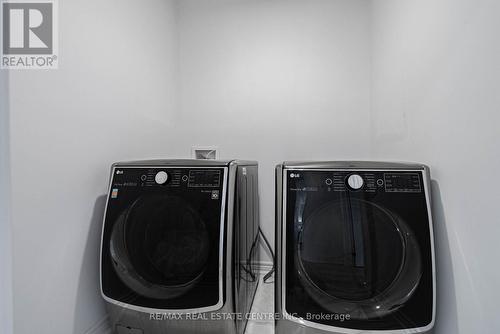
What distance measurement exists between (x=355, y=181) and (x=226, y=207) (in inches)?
19.4

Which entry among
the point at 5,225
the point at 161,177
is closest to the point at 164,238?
the point at 161,177

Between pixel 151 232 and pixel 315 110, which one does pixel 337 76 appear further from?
pixel 151 232

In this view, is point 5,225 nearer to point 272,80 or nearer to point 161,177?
point 161,177

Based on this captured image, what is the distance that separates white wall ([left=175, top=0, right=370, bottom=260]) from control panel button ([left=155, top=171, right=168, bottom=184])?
0.89 metres

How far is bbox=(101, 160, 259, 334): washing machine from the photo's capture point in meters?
0.82

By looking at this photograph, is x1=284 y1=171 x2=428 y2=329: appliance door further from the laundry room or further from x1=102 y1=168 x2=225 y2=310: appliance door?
x1=102 y1=168 x2=225 y2=310: appliance door

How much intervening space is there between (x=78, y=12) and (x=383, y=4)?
1670mm

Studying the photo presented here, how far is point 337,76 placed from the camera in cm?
166

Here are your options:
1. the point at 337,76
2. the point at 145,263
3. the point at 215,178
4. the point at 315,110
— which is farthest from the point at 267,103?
the point at 145,263

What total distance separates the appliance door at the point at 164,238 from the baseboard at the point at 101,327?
0.21 m

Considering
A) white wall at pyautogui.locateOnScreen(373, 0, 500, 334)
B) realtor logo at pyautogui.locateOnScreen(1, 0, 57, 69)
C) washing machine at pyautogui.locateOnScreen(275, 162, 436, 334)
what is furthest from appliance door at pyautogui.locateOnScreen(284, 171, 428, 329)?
realtor logo at pyautogui.locateOnScreen(1, 0, 57, 69)

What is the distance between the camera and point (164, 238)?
0.91 meters

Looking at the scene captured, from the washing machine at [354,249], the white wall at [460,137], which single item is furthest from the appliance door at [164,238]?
the white wall at [460,137]

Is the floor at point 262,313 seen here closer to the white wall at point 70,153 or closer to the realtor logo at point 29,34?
the white wall at point 70,153
